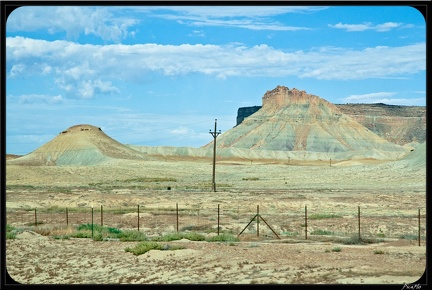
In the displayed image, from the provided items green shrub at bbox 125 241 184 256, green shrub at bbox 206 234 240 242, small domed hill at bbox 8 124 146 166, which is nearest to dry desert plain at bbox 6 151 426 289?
green shrub at bbox 125 241 184 256

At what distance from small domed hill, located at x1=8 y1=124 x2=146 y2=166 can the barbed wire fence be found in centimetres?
9759

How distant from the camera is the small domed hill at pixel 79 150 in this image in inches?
5438

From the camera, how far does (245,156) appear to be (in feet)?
605

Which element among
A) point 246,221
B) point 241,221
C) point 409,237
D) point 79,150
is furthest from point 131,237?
point 79,150

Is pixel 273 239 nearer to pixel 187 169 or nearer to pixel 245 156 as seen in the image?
pixel 187 169

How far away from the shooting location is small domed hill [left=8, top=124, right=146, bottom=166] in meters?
138

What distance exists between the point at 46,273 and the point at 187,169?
317ft

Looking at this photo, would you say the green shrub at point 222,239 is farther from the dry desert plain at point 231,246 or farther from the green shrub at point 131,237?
the green shrub at point 131,237

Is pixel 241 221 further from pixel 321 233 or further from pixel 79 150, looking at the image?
pixel 79 150

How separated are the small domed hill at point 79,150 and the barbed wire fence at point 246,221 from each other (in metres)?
97.6

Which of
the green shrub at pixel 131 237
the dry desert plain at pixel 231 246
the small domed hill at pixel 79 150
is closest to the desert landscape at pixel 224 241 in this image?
the dry desert plain at pixel 231 246
